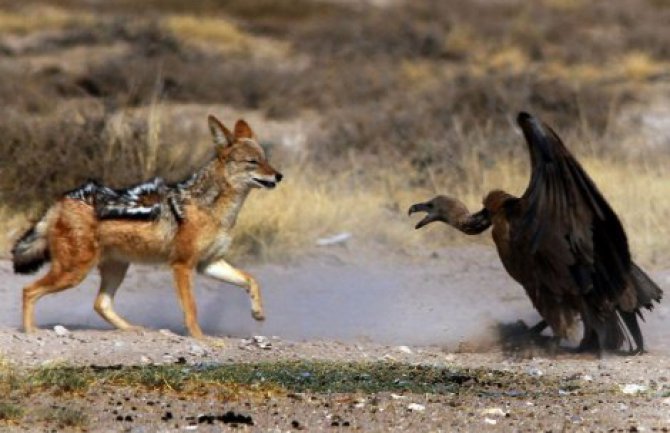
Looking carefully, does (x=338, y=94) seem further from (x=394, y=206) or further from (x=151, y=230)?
(x=151, y=230)

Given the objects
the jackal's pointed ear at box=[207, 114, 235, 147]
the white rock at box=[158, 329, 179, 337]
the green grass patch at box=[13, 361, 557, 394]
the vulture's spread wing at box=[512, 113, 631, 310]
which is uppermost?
the jackal's pointed ear at box=[207, 114, 235, 147]

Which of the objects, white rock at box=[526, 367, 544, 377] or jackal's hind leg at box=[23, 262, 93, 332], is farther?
jackal's hind leg at box=[23, 262, 93, 332]

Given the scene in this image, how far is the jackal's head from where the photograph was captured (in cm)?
1088

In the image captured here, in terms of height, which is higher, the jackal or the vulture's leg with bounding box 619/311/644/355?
the jackal

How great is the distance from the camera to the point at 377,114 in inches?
819

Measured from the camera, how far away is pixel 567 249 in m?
10.0

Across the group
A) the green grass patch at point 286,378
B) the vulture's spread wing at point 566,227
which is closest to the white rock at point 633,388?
the green grass patch at point 286,378

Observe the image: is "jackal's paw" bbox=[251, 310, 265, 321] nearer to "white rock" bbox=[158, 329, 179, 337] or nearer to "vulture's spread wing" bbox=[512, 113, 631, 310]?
"white rock" bbox=[158, 329, 179, 337]

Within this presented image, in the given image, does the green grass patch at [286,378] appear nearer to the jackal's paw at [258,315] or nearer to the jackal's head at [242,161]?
the jackal's paw at [258,315]

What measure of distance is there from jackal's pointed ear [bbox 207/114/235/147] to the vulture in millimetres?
1800

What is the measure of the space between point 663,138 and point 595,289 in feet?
33.3

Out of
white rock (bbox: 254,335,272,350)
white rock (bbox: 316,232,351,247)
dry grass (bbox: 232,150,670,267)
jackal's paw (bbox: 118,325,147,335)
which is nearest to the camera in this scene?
white rock (bbox: 254,335,272,350)

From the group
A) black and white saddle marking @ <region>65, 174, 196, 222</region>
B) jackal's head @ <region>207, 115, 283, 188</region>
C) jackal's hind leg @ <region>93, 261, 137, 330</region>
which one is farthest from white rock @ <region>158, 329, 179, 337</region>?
jackal's head @ <region>207, 115, 283, 188</region>

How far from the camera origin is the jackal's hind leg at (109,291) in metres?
10.9
